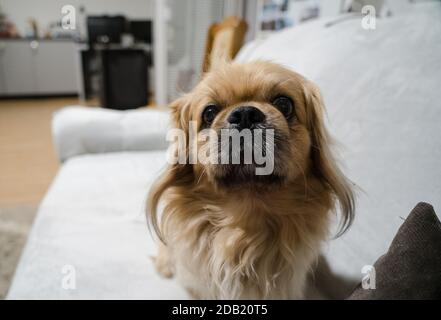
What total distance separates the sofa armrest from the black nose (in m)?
1.09

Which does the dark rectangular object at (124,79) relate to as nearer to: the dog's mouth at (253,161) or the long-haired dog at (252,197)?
the long-haired dog at (252,197)

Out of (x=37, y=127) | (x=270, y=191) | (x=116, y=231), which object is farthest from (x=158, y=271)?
(x=37, y=127)

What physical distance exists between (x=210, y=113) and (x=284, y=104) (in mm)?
146

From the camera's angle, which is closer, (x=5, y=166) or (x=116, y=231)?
(x=116, y=231)

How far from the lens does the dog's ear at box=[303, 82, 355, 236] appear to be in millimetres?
645

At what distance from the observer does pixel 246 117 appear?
54cm

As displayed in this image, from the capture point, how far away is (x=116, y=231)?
3.52 ft

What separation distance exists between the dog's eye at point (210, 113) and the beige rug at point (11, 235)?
109 centimetres

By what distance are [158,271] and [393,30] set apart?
88 centimetres

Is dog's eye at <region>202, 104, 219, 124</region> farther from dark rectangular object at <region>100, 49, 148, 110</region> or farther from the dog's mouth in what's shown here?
dark rectangular object at <region>100, 49, 148, 110</region>

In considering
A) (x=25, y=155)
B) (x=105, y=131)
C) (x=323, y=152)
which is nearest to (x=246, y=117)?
(x=323, y=152)

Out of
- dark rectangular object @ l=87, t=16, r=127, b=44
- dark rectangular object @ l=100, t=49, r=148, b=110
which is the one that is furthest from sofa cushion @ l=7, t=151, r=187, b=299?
dark rectangular object @ l=87, t=16, r=127, b=44

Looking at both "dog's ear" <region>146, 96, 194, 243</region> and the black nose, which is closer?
the black nose
